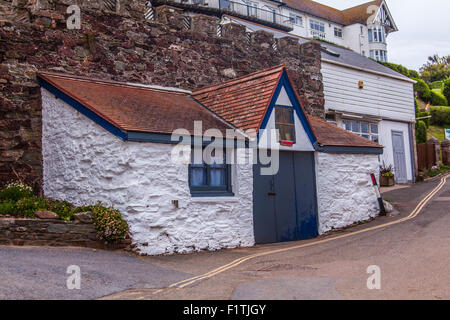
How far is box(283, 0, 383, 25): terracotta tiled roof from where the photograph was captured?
47791 mm

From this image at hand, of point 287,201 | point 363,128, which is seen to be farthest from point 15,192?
point 363,128

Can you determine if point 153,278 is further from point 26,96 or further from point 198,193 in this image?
point 26,96

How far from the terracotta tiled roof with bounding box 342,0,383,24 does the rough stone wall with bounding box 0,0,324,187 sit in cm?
3803

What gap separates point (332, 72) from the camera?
68.3 feet

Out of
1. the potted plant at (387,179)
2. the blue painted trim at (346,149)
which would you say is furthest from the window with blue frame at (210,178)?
the potted plant at (387,179)

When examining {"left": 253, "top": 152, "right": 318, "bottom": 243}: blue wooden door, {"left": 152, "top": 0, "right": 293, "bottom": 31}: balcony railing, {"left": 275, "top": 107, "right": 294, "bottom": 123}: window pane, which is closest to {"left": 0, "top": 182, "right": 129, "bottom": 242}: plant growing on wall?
{"left": 253, "top": 152, "right": 318, "bottom": 243}: blue wooden door

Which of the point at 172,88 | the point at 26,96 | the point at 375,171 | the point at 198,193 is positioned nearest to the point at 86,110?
the point at 26,96

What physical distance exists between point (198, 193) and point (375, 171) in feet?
20.8

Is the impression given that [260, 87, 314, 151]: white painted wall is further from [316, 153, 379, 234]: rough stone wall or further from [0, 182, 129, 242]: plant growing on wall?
[0, 182, 129, 242]: plant growing on wall

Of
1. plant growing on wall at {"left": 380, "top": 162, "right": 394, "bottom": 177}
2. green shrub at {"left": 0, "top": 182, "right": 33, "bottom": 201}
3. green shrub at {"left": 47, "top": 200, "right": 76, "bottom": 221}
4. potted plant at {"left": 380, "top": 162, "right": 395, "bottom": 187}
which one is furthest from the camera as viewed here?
plant growing on wall at {"left": 380, "top": 162, "right": 394, "bottom": 177}

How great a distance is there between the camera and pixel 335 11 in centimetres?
5378

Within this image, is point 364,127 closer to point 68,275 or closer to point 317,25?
point 68,275

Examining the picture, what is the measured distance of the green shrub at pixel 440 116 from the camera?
42159 mm

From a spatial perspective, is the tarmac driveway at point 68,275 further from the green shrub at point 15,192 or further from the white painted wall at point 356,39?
the white painted wall at point 356,39
